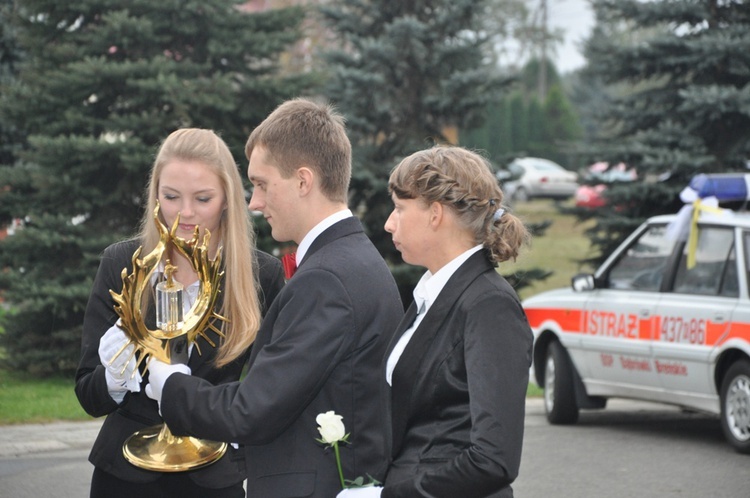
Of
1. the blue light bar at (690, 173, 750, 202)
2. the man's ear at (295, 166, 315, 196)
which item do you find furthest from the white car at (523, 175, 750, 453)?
the man's ear at (295, 166, 315, 196)

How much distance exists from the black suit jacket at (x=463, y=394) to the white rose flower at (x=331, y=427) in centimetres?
17

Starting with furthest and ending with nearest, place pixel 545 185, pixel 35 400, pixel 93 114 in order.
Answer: pixel 545 185
pixel 93 114
pixel 35 400

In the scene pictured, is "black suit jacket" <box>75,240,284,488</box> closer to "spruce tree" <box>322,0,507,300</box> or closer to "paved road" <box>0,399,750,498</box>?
"paved road" <box>0,399,750,498</box>

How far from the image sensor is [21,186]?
40.7ft

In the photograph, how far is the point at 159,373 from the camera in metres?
2.98

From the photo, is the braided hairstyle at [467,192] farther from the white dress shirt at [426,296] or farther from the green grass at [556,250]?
the green grass at [556,250]

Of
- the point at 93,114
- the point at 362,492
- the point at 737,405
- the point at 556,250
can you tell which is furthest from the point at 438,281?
the point at 556,250

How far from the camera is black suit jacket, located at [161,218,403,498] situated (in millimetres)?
2811

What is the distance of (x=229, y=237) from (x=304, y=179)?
0.62 m

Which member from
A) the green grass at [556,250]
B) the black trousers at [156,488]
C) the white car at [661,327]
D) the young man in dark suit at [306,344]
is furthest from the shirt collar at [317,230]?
the green grass at [556,250]

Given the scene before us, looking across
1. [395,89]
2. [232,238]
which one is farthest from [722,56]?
[232,238]

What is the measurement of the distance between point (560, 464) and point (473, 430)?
5.94 metres

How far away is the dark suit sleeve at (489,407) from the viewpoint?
2645 mm

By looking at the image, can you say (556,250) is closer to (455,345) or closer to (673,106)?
(673,106)
